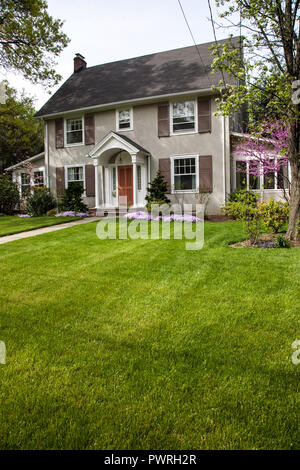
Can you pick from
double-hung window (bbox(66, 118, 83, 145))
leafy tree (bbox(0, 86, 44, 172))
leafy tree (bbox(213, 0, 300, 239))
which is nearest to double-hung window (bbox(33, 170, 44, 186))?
leafy tree (bbox(0, 86, 44, 172))

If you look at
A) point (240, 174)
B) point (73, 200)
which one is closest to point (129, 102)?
point (73, 200)

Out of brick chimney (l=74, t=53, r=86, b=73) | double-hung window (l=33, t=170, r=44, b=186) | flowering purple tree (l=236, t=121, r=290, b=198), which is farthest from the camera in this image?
brick chimney (l=74, t=53, r=86, b=73)

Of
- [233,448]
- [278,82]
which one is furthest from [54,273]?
[278,82]

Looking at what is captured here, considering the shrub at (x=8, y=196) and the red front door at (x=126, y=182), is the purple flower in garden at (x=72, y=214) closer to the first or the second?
the red front door at (x=126, y=182)

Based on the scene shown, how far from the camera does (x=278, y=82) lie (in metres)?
6.81

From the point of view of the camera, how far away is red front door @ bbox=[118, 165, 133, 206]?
51.6 feet

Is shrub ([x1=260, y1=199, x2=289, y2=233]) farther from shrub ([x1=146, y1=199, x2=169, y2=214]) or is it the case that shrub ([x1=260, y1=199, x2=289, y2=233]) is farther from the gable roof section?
the gable roof section

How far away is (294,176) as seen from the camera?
24.5 ft

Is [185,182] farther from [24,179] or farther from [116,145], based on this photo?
[24,179]

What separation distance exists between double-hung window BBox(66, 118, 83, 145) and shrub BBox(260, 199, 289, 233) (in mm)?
11573

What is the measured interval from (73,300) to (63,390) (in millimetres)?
1775

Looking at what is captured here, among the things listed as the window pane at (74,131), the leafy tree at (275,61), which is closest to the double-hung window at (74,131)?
the window pane at (74,131)

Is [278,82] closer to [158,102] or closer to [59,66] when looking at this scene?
[158,102]
